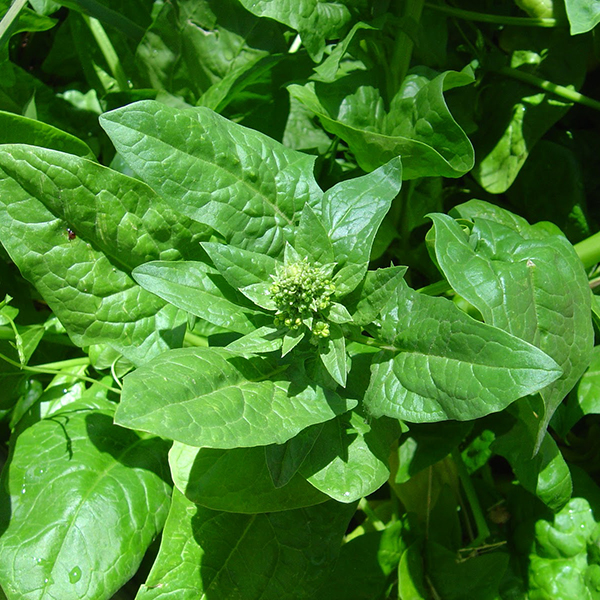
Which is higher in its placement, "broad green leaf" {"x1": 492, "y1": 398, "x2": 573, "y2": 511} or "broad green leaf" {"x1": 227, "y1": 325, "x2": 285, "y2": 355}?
"broad green leaf" {"x1": 227, "y1": 325, "x2": 285, "y2": 355}

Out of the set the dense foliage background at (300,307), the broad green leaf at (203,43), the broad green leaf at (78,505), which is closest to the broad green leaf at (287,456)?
the dense foliage background at (300,307)

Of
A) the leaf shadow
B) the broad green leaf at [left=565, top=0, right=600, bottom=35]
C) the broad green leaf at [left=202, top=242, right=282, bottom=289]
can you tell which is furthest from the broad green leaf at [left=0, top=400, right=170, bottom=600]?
the broad green leaf at [left=565, top=0, right=600, bottom=35]

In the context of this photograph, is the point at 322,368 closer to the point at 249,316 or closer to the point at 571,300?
the point at 249,316

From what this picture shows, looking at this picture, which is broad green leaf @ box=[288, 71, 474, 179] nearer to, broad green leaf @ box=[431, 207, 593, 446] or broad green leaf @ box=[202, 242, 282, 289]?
broad green leaf @ box=[431, 207, 593, 446]

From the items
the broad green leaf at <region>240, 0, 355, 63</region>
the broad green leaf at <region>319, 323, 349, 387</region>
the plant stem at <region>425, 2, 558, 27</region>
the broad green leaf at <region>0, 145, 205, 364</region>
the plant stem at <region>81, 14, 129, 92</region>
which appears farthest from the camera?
the plant stem at <region>81, 14, 129, 92</region>

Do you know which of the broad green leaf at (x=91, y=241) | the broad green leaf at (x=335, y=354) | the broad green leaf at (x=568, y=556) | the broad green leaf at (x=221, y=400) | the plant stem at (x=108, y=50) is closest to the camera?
the broad green leaf at (x=221, y=400)

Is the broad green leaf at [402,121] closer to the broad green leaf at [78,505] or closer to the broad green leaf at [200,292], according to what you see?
the broad green leaf at [200,292]

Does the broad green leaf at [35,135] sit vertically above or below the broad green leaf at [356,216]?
above
